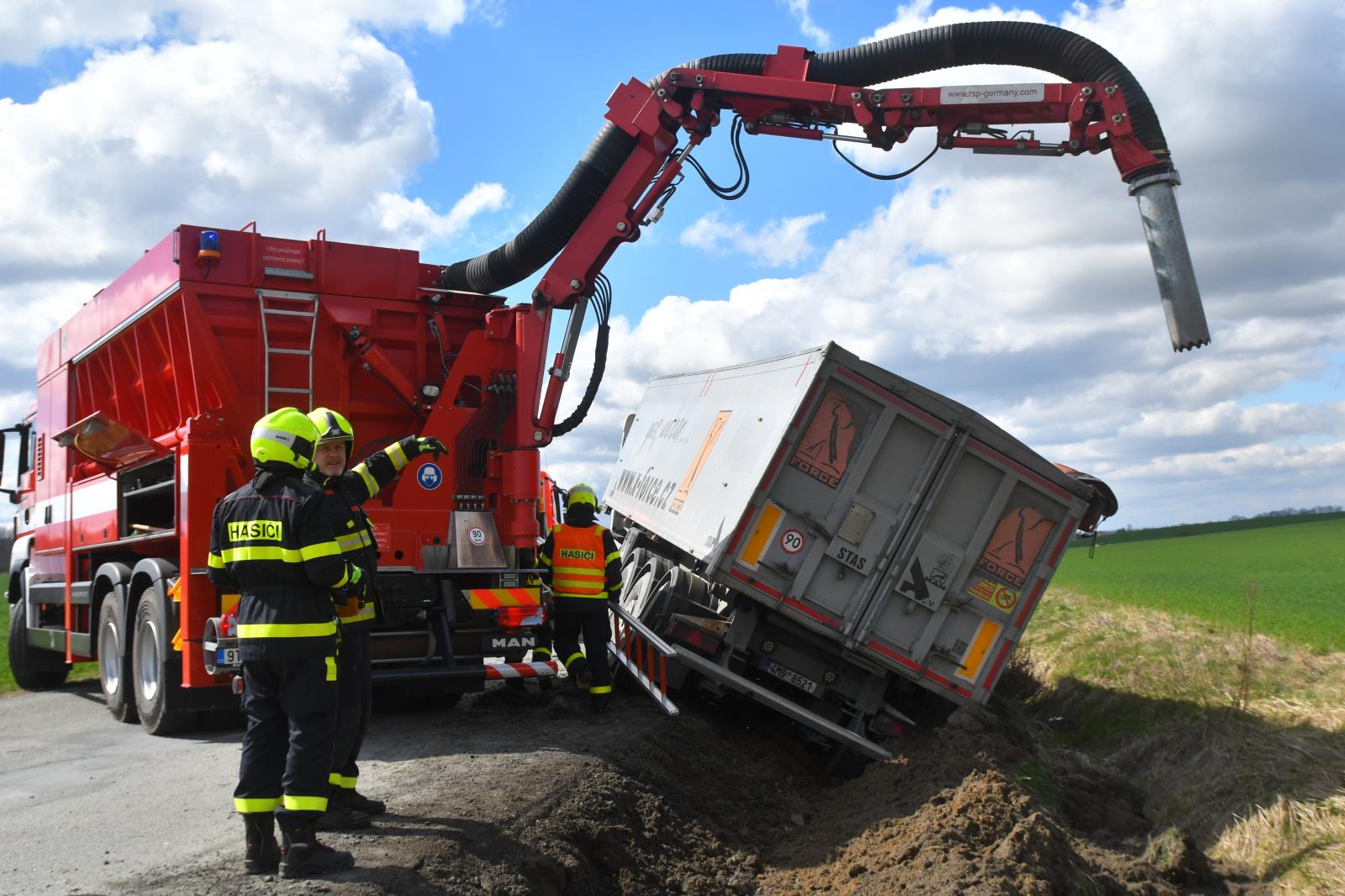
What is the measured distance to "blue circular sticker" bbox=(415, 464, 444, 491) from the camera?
9.02m

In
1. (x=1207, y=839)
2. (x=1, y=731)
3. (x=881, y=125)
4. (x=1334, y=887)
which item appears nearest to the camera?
(x=1334, y=887)

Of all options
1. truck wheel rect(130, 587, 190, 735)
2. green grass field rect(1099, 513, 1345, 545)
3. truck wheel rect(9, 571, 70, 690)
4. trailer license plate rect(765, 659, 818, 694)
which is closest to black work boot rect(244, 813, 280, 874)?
truck wheel rect(130, 587, 190, 735)

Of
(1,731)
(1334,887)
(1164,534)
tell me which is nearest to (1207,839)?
(1334,887)

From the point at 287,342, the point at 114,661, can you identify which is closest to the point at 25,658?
the point at 114,661

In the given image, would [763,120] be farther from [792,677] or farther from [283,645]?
[283,645]

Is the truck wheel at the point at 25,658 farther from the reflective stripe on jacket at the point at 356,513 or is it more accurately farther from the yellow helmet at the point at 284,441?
the yellow helmet at the point at 284,441

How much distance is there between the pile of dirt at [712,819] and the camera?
541 centimetres

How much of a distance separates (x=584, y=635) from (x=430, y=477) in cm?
170

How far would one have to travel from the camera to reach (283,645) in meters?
5.16

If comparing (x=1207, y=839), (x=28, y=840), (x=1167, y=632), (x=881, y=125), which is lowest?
(x=28, y=840)

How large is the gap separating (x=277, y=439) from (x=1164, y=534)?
6198cm

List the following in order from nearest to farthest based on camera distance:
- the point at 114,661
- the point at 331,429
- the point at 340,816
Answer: the point at 340,816
the point at 331,429
the point at 114,661

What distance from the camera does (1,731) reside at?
10180mm

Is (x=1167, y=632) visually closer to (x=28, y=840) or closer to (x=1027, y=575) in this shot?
(x=1027, y=575)
